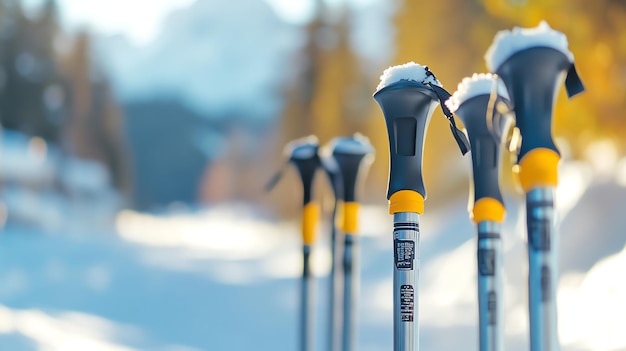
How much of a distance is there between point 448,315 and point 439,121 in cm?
165

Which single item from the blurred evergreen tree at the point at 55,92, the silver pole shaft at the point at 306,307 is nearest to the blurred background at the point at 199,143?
the blurred evergreen tree at the point at 55,92

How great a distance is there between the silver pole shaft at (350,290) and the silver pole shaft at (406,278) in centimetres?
64

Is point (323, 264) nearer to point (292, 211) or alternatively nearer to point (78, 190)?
point (292, 211)

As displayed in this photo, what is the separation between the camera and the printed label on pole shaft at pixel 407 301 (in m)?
1.40

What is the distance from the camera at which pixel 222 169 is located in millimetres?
5801

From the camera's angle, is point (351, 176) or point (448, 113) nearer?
point (448, 113)

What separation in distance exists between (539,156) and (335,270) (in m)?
1.14

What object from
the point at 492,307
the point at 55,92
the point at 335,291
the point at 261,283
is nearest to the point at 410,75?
the point at 492,307

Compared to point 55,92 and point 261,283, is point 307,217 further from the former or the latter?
point 55,92

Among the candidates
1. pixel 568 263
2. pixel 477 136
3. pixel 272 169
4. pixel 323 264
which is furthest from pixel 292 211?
pixel 477 136

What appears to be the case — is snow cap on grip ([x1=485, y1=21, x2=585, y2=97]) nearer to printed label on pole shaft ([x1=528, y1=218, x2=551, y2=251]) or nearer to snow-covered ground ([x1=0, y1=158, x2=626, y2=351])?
printed label on pole shaft ([x1=528, y1=218, x2=551, y2=251])

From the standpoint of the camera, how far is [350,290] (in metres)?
2.13

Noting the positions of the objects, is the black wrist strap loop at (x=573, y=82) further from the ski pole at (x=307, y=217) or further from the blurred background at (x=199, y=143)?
the blurred background at (x=199, y=143)

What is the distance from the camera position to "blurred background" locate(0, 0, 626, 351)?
4539 millimetres
